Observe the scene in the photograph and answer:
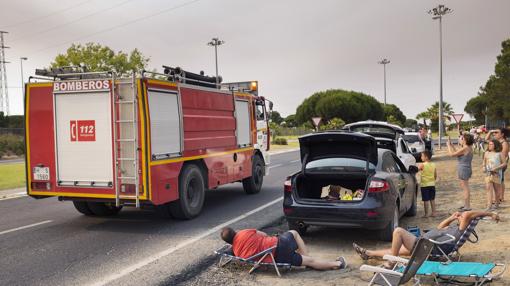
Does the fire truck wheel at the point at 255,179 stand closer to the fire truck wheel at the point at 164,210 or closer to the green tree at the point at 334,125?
the fire truck wheel at the point at 164,210

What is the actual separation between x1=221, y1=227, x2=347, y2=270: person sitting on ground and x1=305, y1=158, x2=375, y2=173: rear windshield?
1.79 meters

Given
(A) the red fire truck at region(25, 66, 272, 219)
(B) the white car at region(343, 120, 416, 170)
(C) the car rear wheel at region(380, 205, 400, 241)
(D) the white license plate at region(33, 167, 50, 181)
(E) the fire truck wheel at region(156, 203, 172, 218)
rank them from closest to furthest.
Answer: (C) the car rear wheel at region(380, 205, 400, 241)
(A) the red fire truck at region(25, 66, 272, 219)
(D) the white license plate at region(33, 167, 50, 181)
(E) the fire truck wheel at region(156, 203, 172, 218)
(B) the white car at region(343, 120, 416, 170)

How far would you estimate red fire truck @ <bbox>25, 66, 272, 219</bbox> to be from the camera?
835 centimetres

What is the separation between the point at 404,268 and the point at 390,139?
6808 millimetres

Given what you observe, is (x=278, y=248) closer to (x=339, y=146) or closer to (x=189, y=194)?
→ (x=339, y=146)

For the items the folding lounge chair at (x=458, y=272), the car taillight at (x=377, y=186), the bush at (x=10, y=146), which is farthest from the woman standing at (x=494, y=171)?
the bush at (x=10, y=146)

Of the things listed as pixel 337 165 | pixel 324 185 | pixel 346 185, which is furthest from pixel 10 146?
pixel 337 165

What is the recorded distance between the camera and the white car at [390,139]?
1140cm

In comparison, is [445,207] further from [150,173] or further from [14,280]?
[14,280]

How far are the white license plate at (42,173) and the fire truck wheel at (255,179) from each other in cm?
549

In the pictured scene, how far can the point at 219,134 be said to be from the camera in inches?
435

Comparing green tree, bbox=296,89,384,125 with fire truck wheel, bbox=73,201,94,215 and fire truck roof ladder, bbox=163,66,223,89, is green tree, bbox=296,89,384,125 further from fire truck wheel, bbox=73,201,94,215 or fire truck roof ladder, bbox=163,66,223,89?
fire truck wheel, bbox=73,201,94,215

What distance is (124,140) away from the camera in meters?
8.41

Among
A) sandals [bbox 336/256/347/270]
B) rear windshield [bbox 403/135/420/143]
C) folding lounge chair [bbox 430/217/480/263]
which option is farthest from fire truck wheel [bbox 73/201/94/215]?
rear windshield [bbox 403/135/420/143]
